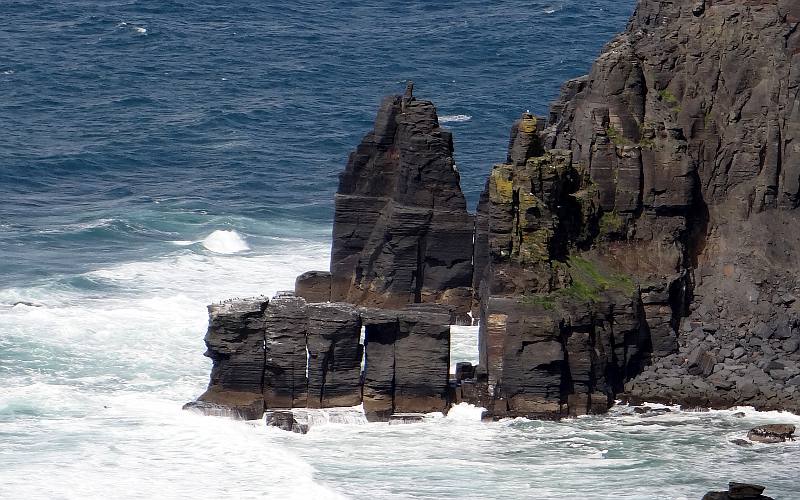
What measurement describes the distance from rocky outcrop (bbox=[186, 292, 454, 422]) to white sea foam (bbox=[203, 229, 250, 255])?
2489 centimetres

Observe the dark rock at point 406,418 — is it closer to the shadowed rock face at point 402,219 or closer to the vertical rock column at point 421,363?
the vertical rock column at point 421,363

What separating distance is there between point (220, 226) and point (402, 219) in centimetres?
2079

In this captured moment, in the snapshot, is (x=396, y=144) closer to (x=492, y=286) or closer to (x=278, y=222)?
(x=492, y=286)

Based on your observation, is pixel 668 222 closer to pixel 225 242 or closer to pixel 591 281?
pixel 591 281

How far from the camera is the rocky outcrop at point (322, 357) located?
2608 inches

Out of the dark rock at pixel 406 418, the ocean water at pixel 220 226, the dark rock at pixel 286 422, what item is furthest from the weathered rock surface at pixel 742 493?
the dark rock at pixel 286 422

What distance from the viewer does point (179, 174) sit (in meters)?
108

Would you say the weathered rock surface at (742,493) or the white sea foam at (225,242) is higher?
the white sea foam at (225,242)

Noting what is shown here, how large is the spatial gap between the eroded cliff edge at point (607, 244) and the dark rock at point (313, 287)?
75mm

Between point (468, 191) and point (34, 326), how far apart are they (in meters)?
29.8

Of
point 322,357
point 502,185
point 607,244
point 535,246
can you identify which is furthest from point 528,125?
point 322,357

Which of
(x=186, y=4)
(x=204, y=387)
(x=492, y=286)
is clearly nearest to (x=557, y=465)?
(x=492, y=286)

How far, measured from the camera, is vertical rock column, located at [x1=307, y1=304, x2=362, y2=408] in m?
66.1

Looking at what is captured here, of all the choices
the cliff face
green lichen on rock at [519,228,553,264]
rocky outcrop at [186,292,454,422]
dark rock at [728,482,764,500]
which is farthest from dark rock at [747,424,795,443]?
rocky outcrop at [186,292,454,422]
